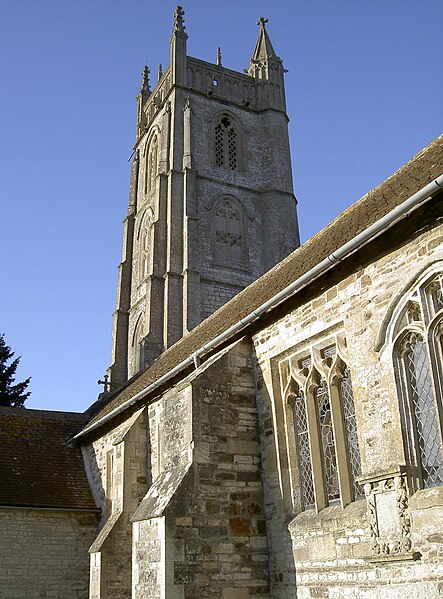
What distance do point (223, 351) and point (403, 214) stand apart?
12.3 ft

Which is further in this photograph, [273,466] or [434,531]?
[273,466]

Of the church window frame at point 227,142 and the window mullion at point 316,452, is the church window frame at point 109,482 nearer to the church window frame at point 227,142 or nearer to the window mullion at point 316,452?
the window mullion at point 316,452

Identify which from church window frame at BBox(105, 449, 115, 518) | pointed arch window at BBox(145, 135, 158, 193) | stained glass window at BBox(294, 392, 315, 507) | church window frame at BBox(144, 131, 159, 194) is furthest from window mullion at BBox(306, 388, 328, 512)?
pointed arch window at BBox(145, 135, 158, 193)

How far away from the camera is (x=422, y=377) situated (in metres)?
6.88

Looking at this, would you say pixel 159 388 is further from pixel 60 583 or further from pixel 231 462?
pixel 60 583

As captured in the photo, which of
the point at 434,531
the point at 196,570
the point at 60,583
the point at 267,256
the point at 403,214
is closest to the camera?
the point at 434,531

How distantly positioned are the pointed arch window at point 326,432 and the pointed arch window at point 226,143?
991 inches

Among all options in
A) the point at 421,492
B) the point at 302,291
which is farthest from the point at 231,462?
the point at 421,492

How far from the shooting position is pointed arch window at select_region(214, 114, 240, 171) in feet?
108

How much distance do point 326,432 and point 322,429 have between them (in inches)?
2.5

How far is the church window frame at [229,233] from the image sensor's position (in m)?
29.9

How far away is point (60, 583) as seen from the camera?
13422 millimetres

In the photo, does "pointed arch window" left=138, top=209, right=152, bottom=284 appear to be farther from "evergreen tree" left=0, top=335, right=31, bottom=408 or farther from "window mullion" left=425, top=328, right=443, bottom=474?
"window mullion" left=425, top=328, right=443, bottom=474

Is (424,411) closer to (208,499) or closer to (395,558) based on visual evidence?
(395,558)
